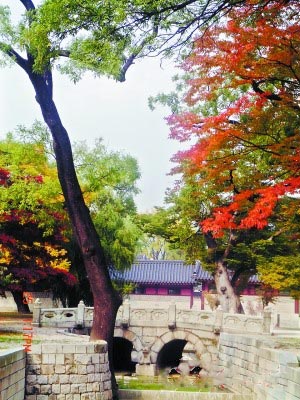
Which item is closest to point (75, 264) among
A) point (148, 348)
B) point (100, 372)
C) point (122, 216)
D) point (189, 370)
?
point (122, 216)

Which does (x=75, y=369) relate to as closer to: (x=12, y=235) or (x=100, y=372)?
(x=100, y=372)

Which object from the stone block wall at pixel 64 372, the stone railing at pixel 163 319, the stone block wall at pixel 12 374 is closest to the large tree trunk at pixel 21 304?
the stone railing at pixel 163 319

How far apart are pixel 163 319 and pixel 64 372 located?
14459mm

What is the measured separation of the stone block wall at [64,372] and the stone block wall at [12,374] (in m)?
0.50

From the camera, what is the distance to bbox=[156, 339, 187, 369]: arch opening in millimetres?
27083

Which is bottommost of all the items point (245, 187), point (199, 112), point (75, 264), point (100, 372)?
point (100, 372)

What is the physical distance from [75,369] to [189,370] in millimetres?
14647

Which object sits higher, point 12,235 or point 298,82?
point 298,82

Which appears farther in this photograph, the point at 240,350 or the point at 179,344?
the point at 179,344

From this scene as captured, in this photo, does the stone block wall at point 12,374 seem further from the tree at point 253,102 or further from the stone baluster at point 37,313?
the stone baluster at point 37,313

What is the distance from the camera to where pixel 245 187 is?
1923 centimetres

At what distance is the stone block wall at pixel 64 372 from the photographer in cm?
1202

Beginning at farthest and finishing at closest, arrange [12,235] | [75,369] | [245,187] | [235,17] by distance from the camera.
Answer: [12,235] < [245,187] < [75,369] < [235,17]

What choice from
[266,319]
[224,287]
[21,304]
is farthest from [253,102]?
[21,304]
